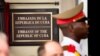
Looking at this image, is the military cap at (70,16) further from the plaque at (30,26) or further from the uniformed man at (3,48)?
the plaque at (30,26)

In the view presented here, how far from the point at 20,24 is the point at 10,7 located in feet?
A: 0.51

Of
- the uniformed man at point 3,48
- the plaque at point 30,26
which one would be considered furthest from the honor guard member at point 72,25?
the plaque at point 30,26

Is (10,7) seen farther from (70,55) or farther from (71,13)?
(70,55)

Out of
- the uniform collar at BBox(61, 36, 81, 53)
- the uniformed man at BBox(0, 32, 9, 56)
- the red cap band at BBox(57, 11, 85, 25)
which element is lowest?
the uniform collar at BBox(61, 36, 81, 53)

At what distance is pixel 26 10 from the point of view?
7.23ft

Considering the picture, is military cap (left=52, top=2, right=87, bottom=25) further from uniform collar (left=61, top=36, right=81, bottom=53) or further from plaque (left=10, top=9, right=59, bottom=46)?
plaque (left=10, top=9, right=59, bottom=46)

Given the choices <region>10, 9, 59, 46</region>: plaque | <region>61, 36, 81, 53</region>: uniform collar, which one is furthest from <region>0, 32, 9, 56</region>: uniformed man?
<region>10, 9, 59, 46</region>: plaque

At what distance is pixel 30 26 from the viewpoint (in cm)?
221

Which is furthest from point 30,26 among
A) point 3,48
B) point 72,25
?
point 3,48

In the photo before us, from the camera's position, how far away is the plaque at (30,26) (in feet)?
7.23

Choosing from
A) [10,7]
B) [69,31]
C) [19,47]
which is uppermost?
[10,7]

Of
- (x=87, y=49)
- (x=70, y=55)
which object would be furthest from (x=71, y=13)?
(x=87, y=49)

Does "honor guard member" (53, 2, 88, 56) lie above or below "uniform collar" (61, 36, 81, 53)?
above

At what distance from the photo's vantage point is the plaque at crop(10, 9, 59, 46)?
2205mm
